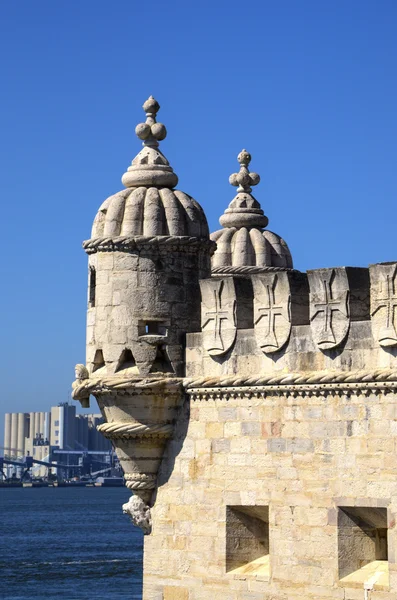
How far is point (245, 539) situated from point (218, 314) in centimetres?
312

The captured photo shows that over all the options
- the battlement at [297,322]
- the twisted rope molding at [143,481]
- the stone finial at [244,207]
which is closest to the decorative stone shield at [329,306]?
the battlement at [297,322]

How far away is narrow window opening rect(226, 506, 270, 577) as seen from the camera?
20352mm

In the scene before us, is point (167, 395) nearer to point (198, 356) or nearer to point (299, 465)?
point (198, 356)

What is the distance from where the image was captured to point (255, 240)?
25.4m

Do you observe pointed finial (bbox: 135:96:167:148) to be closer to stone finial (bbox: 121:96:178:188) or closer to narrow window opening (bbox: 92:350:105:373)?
stone finial (bbox: 121:96:178:188)

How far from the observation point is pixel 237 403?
20391mm

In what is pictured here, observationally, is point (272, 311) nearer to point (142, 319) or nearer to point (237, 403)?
point (237, 403)

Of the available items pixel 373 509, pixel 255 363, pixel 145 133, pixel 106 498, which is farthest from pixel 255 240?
pixel 106 498

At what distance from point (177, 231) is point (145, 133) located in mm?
1877

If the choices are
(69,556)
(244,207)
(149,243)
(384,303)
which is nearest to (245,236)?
(244,207)

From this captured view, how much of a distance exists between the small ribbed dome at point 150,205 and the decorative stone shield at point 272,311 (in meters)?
1.79

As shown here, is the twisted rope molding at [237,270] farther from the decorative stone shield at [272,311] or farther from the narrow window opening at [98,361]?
the decorative stone shield at [272,311]

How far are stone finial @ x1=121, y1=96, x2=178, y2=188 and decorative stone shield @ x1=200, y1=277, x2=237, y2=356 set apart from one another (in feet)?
6.14

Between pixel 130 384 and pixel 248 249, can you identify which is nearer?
pixel 130 384
